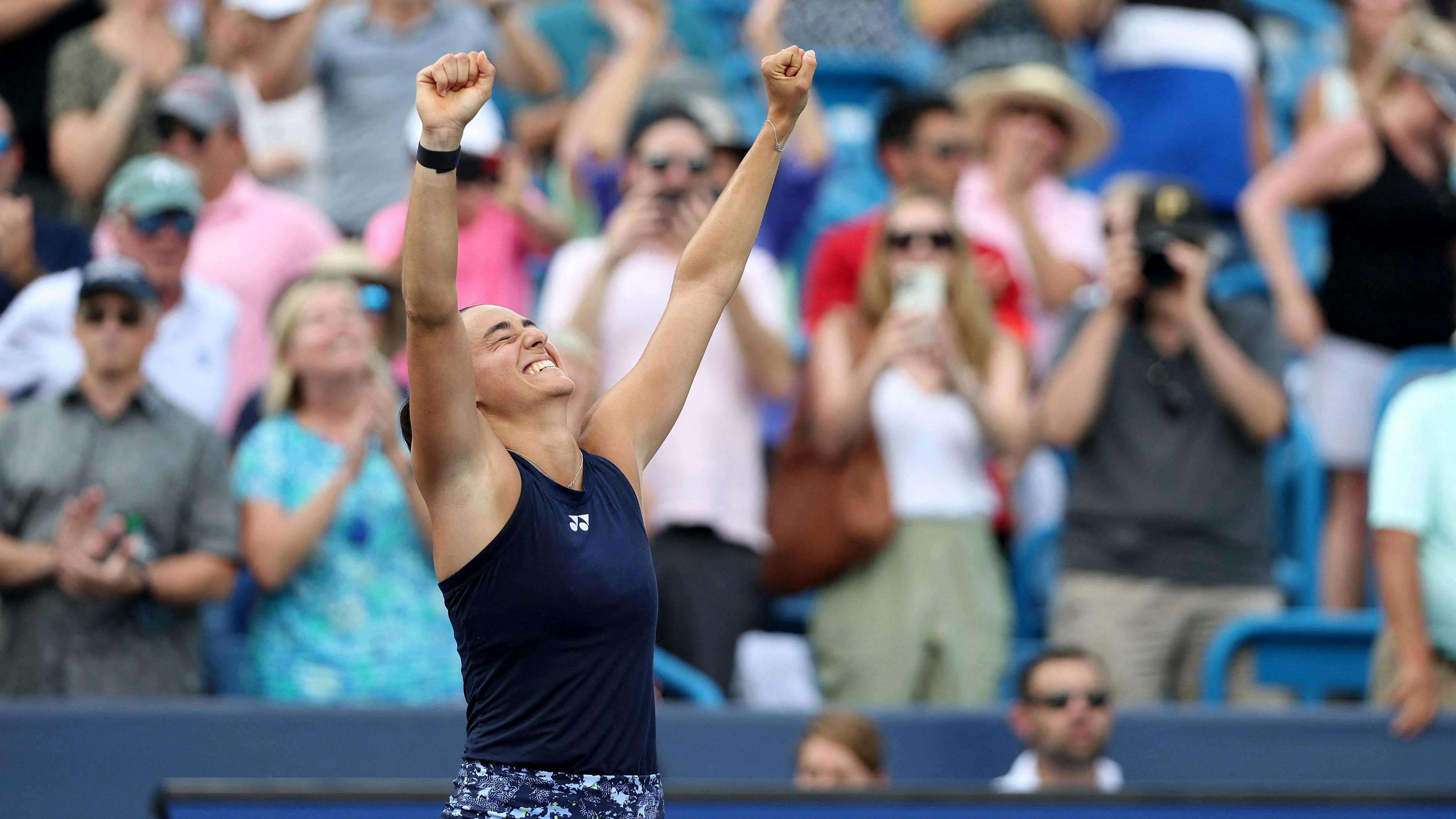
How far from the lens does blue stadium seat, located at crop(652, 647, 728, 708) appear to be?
19.2ft

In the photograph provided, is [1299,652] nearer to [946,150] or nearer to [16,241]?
[946,150]

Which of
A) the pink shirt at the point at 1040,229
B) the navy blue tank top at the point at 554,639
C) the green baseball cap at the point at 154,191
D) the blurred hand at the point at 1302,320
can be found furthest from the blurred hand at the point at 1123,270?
the navy blue tank top at the point at 554,639

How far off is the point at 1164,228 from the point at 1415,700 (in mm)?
1756

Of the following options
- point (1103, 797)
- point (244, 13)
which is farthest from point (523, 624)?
point (244, 13)

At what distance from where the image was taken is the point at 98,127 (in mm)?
7180

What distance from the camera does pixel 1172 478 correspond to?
640 centimetres

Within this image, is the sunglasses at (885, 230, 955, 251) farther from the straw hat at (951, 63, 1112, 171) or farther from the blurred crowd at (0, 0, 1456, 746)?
the straw hat at (951, 63, 1112, 171)

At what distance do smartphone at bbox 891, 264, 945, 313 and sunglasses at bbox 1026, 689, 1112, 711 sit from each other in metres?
1.38

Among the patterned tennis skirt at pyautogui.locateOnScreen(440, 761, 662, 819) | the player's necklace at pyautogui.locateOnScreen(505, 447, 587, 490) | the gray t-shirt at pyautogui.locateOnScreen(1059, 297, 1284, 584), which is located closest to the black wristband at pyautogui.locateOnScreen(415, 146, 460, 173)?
the player's necklace at pyautogui.locateOnScreen(505, 447, 587, 490)

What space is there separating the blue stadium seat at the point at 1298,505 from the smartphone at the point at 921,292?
1417 mm

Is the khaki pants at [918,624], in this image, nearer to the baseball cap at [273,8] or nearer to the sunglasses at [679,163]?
the sunglasses at [679,163]

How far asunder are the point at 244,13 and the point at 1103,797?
15.7 ft

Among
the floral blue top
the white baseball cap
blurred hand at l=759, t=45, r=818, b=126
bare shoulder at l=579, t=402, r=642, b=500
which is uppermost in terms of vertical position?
the white baseball cap

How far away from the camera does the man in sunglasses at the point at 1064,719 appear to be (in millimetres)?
5605
